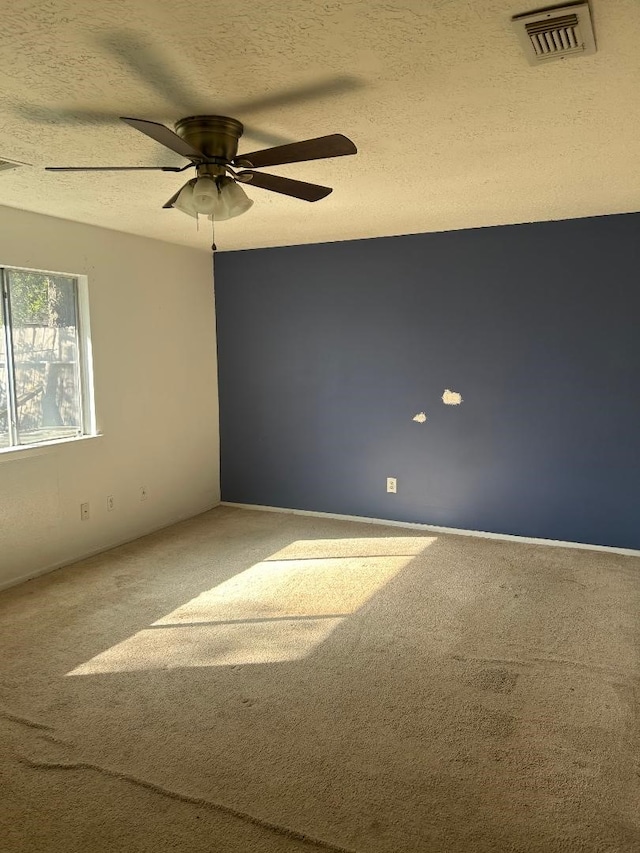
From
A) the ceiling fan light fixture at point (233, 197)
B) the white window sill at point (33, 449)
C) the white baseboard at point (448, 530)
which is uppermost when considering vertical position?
the ceiling fan light fixture at point (233, 197)

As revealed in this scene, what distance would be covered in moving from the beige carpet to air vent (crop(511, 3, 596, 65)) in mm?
2239

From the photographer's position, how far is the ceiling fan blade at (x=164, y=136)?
6.15ft

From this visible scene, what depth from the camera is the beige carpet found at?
1.96m

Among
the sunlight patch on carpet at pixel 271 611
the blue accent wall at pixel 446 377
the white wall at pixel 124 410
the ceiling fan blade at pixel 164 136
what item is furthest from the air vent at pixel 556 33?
the white wall at pixel 124 410

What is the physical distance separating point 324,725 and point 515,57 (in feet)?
7.65

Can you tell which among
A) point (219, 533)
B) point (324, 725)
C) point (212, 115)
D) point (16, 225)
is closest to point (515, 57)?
point (212, 115)

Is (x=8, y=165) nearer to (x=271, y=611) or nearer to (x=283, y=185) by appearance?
(x=283, y=185)

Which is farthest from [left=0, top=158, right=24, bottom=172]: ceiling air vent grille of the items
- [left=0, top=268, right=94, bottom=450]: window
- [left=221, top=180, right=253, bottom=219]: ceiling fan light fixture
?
[left=221, top=180, right=253, bottom=219]: ceiling fan light fixture

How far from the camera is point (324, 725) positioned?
8.01ft

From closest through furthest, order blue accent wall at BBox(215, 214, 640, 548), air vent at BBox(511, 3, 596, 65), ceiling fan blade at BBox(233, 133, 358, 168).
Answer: air vent at BBox(511, 3, 596, 65) → ceiling fan blade at BBox(233, 133, 358, 168) → blue accent wall at BBox(215, 214, 640, 548)

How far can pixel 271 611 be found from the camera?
348 cm

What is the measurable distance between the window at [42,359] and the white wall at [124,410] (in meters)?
0.10

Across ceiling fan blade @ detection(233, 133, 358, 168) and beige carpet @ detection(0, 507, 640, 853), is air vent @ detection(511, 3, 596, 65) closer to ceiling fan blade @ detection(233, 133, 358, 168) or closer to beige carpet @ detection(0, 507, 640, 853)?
ceiling fan blade @ detection(233, 133, 358, 168)

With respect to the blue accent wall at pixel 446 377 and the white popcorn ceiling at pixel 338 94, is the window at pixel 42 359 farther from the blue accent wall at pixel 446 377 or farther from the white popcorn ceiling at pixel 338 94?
the blue accent wall at pixel 446 377
